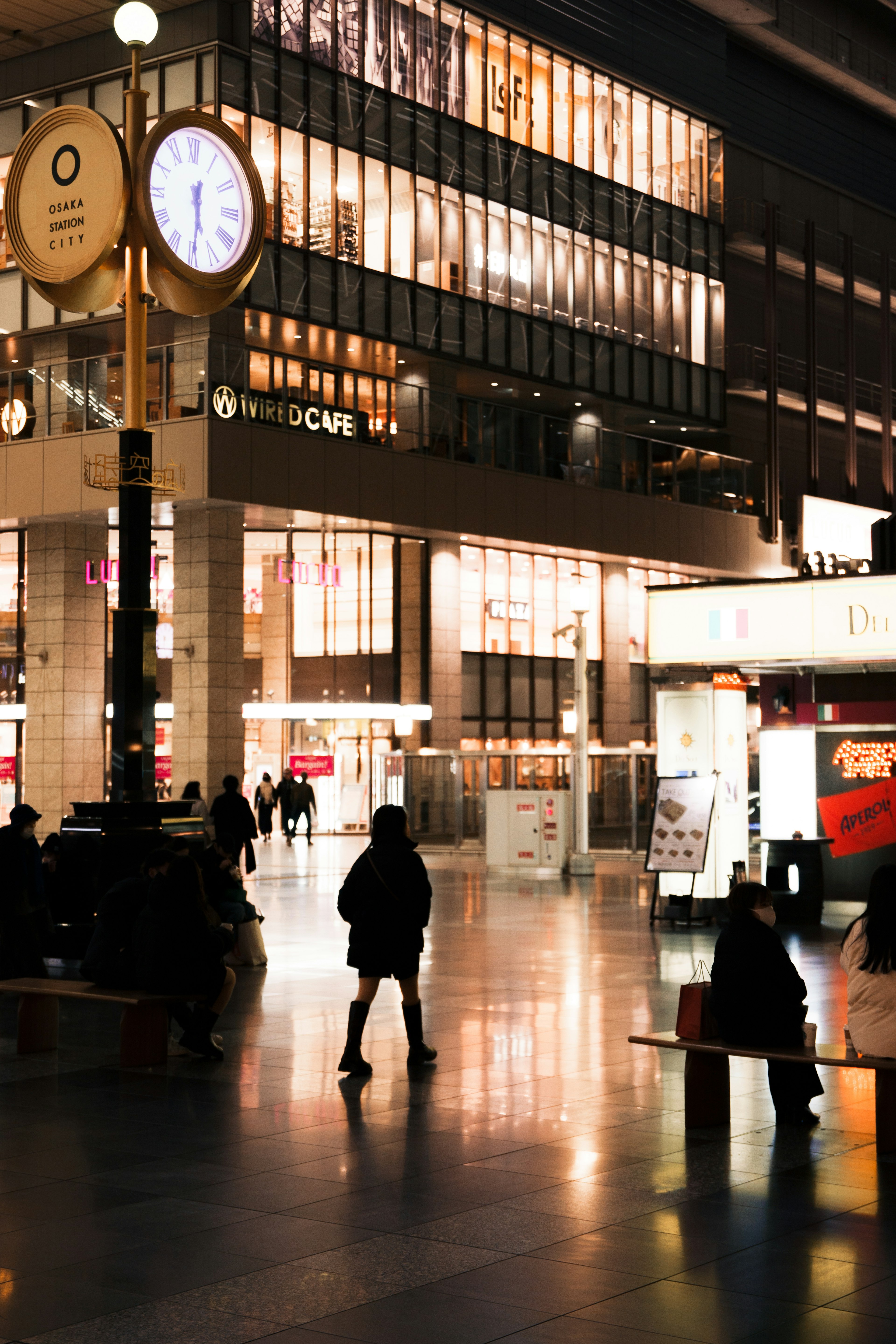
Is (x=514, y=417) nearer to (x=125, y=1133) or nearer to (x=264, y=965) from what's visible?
(x=264, y=965)

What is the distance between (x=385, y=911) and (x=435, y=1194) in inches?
134

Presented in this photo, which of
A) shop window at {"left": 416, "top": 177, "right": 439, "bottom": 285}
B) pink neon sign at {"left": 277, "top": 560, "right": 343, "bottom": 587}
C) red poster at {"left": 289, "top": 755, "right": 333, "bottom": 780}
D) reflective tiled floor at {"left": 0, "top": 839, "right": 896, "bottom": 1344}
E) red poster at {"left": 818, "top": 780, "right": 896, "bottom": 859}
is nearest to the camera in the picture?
reflective tiled floor at {"left": 0, "top": 839, "right": 896, "bottom": 1344}

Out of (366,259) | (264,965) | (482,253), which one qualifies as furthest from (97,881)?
(482,253)

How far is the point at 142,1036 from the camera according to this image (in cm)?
1116

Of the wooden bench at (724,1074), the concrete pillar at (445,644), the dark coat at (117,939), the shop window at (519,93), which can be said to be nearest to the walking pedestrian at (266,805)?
the concrete pillar at (445,644)

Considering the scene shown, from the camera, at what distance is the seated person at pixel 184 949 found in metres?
11.1

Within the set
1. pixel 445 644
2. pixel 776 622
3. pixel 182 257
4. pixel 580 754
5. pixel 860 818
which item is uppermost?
pixel 182 257

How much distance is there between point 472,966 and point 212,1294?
35.0 feet

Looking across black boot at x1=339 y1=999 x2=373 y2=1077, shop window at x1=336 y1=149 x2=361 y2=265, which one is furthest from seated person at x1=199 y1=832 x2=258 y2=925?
shop window at x1=336 y1=149 x2=361 y2=265

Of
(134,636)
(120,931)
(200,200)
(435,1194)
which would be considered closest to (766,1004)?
(435,1194)

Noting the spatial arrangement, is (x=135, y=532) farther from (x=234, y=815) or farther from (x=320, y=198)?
(x=320, y=198)

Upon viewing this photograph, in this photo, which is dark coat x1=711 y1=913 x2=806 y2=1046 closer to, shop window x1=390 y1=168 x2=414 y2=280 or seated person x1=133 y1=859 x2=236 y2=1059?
seated person x1=133 y1=859 x2=236 y2=1059

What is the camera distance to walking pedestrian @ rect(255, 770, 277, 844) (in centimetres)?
4081

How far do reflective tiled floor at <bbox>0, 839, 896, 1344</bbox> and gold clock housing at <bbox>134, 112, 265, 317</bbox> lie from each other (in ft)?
23.0
